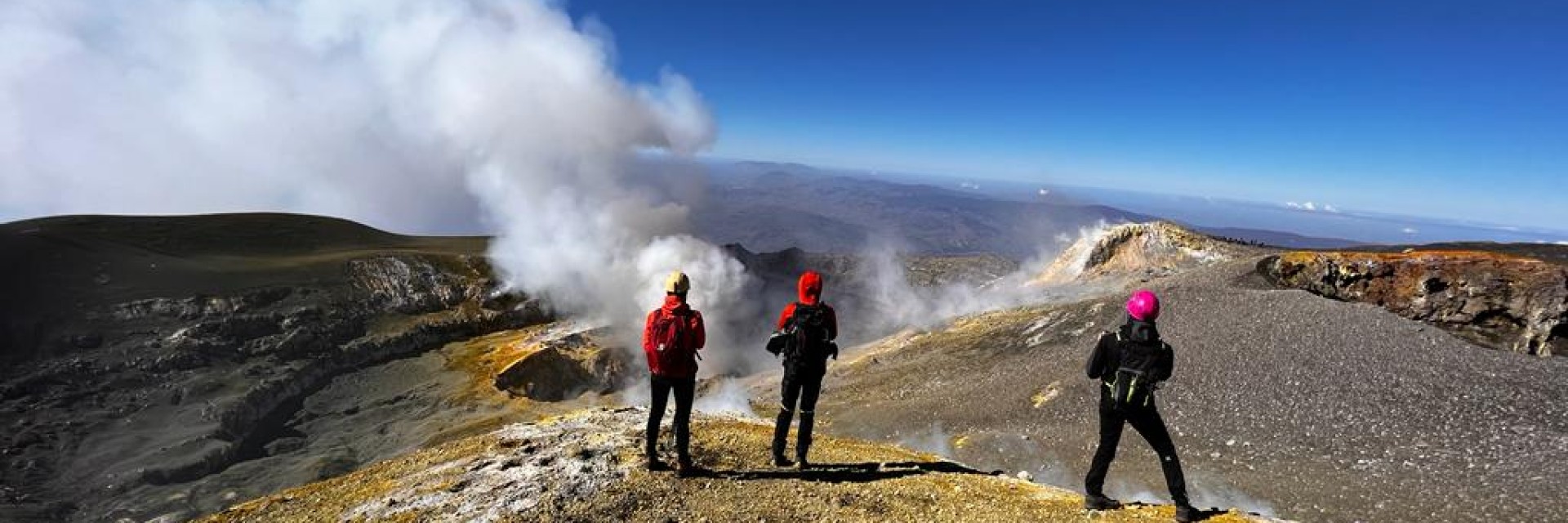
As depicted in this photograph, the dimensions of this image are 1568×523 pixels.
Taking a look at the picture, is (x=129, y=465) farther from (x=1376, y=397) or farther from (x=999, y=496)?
(x=1376, y=397)

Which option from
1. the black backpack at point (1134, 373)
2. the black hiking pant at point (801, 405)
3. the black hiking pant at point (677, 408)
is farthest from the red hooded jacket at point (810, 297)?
the black backpack at point (1134, 373)

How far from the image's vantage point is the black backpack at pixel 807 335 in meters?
8.99

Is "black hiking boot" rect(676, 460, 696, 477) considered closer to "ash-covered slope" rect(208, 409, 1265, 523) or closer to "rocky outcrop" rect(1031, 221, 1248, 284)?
"ash-covered slope" rect(208, 409, 1265, 523)

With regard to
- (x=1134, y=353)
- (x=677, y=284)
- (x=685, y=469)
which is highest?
(x=677, y=284)

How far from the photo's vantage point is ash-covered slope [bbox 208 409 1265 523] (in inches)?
332

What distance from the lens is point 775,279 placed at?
8138cm

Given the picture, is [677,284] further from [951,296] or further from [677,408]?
[951,296]

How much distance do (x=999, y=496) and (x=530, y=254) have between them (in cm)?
7693

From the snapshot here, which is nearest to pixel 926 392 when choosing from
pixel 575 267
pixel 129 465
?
pixel 129 465

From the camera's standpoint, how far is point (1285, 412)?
18.7 metres

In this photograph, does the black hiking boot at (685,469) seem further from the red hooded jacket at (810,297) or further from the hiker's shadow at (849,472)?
the red hooded jacket at (810,297)

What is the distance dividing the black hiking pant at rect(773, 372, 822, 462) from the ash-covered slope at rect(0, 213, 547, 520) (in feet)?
130

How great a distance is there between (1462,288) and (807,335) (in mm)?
31637

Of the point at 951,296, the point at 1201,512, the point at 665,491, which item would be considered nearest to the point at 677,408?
the point at 665,491
